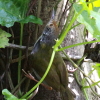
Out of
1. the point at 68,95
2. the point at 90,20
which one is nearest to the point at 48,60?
the point at 68,95

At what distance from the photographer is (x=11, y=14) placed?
0.86 metres

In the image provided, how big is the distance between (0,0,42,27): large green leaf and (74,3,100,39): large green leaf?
Result: 0.29 meters

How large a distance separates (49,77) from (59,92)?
0.41 feet

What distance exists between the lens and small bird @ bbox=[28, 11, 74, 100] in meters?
0.89

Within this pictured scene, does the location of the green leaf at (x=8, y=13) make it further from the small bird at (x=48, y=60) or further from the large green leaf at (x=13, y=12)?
the small bird at (x=48, y=60)

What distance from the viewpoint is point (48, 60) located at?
913mm

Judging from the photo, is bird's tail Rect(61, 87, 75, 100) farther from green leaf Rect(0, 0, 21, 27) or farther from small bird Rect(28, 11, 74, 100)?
green leaf Rect(0, 0, 21, 27)

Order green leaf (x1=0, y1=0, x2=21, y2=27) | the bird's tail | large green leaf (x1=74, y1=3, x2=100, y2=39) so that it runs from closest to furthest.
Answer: large green leaf (x1=74, y1=3, x2=100, y2=39) → green leaf (x1=0, y1=0, x2=21, y2=27) → the bird's tail

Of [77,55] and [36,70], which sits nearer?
[36,70]

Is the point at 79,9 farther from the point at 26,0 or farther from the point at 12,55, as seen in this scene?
the point at 12,55

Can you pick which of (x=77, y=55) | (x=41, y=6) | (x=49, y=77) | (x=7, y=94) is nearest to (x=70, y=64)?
(x=77, y=55)

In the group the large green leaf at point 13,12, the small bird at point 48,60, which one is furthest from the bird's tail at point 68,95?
the large green leaf at point 13,12

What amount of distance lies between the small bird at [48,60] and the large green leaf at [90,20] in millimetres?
285

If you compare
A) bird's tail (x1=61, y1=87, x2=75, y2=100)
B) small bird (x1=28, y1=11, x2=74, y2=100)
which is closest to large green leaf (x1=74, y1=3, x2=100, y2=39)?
small bird (x1=28, y1=11, x2=74, y2=100)
